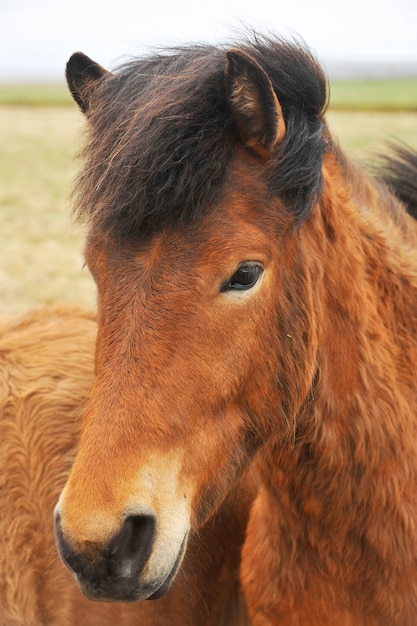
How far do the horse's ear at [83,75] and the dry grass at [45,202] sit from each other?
13 cm

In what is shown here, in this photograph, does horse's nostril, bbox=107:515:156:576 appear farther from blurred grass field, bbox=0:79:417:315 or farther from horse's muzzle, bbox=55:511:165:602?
blurred grass field, bbox=0:79:417:315

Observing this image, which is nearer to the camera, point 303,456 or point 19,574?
point 303,456

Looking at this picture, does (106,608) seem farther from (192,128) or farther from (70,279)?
(70,279)

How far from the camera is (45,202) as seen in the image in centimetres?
1955

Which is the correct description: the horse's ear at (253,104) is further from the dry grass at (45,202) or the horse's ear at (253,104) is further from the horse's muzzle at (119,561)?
the horse's muzzle at (119,561)

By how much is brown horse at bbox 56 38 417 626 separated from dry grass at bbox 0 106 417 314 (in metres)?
0.57

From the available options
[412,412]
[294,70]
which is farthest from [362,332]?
[294,70]

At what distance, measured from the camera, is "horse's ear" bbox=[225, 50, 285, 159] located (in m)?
2.26

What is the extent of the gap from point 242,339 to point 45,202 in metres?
18.1

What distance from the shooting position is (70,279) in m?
11.3

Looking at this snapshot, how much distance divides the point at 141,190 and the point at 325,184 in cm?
78

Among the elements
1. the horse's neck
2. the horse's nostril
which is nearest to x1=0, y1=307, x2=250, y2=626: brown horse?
the horse's neck

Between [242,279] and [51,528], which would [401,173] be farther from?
[51,528]

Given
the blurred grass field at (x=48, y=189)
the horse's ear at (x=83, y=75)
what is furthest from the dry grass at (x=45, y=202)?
the horse's ear at (x=83, y=75)
